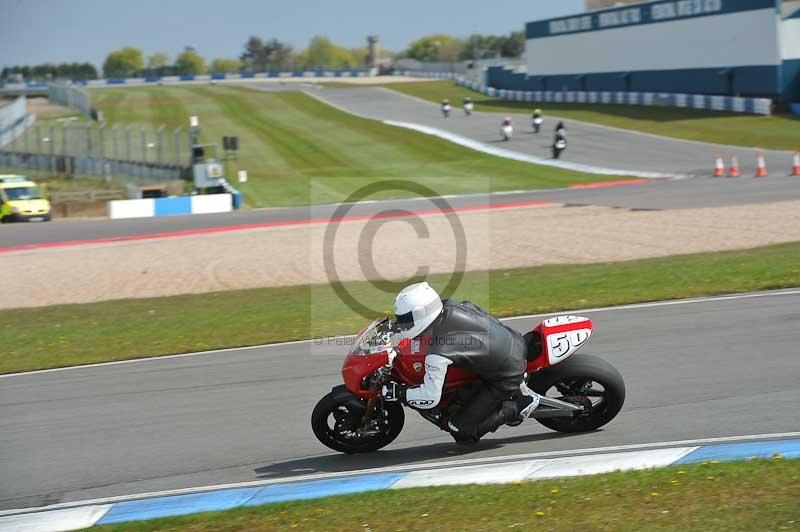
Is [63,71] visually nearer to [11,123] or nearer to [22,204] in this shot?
[11,123]

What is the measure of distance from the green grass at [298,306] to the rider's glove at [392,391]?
5.79 metres

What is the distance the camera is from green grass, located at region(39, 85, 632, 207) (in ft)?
135

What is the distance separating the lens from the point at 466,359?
7.86 m

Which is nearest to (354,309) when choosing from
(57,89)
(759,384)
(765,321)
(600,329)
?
(600,329)

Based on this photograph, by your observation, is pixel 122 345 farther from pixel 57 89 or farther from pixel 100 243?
pixel 57 89

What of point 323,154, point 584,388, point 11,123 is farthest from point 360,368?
point 11,123

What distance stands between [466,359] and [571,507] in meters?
1.81

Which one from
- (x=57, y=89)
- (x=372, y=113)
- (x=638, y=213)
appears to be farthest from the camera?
(x=57, y=89)

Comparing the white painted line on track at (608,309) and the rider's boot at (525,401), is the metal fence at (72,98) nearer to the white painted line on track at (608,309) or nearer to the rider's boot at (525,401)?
the white painted line on track at (608,309)

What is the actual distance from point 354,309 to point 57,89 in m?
74.0

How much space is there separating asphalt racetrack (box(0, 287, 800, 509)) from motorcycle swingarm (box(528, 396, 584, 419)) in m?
0.27

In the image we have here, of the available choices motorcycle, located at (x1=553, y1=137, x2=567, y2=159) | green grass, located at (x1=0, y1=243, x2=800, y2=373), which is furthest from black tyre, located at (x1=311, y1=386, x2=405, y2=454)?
motorcycle, located at (x1=553, y1=137, x2=567, y2=159)

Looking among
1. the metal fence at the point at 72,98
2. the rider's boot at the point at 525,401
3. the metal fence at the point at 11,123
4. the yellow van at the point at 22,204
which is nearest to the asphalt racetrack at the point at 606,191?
the yellow van at the point at 22,204

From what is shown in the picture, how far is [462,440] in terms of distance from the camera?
8141 mm
